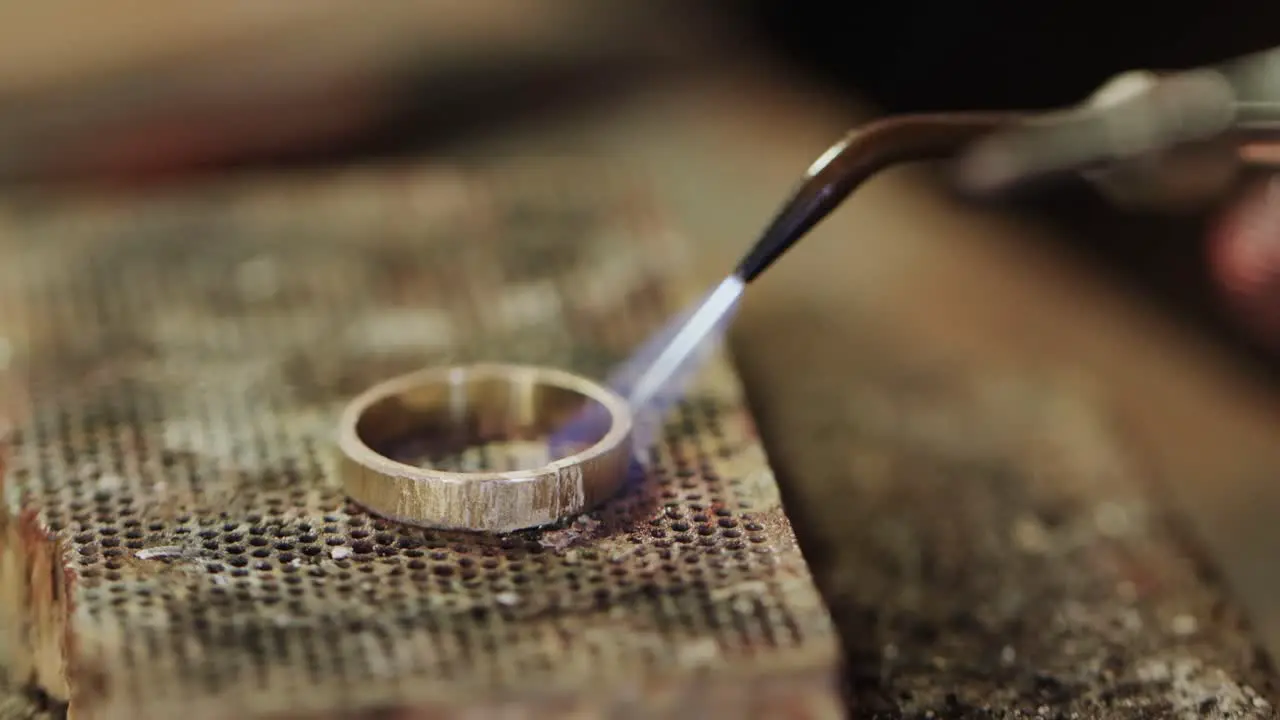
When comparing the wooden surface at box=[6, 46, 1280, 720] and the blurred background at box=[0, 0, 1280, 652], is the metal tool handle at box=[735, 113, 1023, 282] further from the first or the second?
the blurred background at box=[0, 0, 1280, 652]

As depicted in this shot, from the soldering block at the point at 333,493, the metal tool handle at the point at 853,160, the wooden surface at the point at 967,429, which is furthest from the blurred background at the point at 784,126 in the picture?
the metal tool handle at the point at 853,160

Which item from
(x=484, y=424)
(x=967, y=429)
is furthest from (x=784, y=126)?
(x=484, y=424)

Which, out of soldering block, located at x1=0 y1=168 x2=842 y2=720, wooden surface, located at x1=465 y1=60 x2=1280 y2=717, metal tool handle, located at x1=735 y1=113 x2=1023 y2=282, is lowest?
wooden surface, located at x1=465 y1=60 x2=1280 y2=717

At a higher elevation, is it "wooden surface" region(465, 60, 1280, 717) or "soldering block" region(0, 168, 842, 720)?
"soldering block" region(0, 168, 842, 720)

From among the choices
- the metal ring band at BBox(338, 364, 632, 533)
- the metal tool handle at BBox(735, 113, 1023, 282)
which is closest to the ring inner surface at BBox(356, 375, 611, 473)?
the metal ring band at BBox(338, 364, 632, 533)

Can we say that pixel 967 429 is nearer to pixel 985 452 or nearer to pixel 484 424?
pixel 985 452
